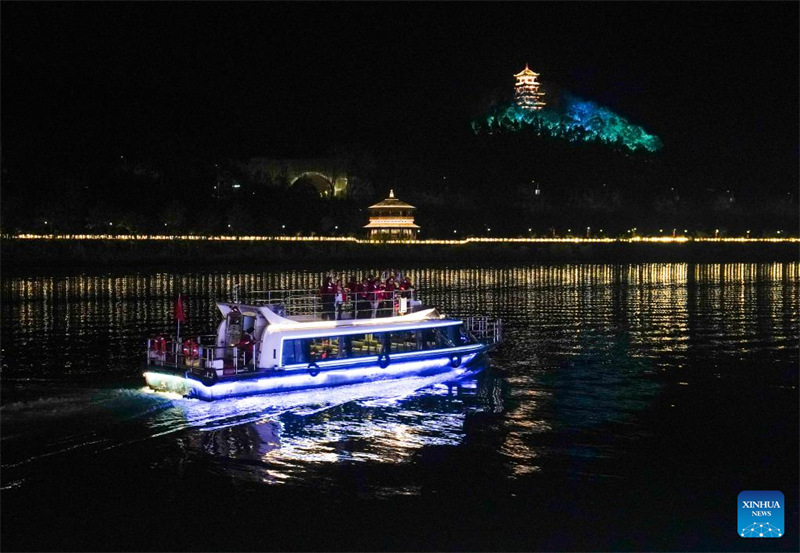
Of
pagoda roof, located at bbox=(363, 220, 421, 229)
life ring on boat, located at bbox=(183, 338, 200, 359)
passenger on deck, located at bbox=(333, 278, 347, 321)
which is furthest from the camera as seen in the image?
pagoda roof, located at bbox=(363, 220, 421, 229)

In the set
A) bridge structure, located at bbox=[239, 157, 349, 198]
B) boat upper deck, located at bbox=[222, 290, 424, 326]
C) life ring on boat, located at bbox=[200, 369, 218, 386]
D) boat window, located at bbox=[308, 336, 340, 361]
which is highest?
bridge structure, located at bbox=[239, 157, 349, 198]

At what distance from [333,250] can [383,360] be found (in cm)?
10706

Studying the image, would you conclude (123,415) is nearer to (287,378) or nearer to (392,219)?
(287,378)

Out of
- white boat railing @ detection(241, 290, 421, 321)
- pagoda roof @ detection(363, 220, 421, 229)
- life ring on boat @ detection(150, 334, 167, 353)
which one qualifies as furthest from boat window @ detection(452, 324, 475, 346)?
pagoda roof @ detection(363, 220, 421, 229)

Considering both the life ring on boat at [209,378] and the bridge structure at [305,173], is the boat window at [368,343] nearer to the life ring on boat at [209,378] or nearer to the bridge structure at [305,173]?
the life ring on boat at [209,378]

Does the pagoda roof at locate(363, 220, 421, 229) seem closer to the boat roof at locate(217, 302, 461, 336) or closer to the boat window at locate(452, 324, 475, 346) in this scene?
the boat window at locate(452, 324, 475, 346)

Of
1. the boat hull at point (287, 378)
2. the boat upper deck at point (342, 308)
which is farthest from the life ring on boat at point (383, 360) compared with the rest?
the boat upper deck at point (342, 308)

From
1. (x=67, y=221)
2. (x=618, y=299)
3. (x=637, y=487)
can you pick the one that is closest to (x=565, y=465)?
(x=637, y=487)

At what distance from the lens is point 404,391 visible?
37.2 meters

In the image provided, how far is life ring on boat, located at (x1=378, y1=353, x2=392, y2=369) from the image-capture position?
123ft

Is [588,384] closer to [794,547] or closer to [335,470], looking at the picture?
[335,470]

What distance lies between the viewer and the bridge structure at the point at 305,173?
18662 cm

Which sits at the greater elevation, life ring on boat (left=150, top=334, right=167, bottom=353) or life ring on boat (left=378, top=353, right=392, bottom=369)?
life ring on boat (left=150, top=334, right=167, bottom=353)

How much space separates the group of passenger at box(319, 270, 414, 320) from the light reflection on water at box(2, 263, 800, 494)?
353 centimetres
